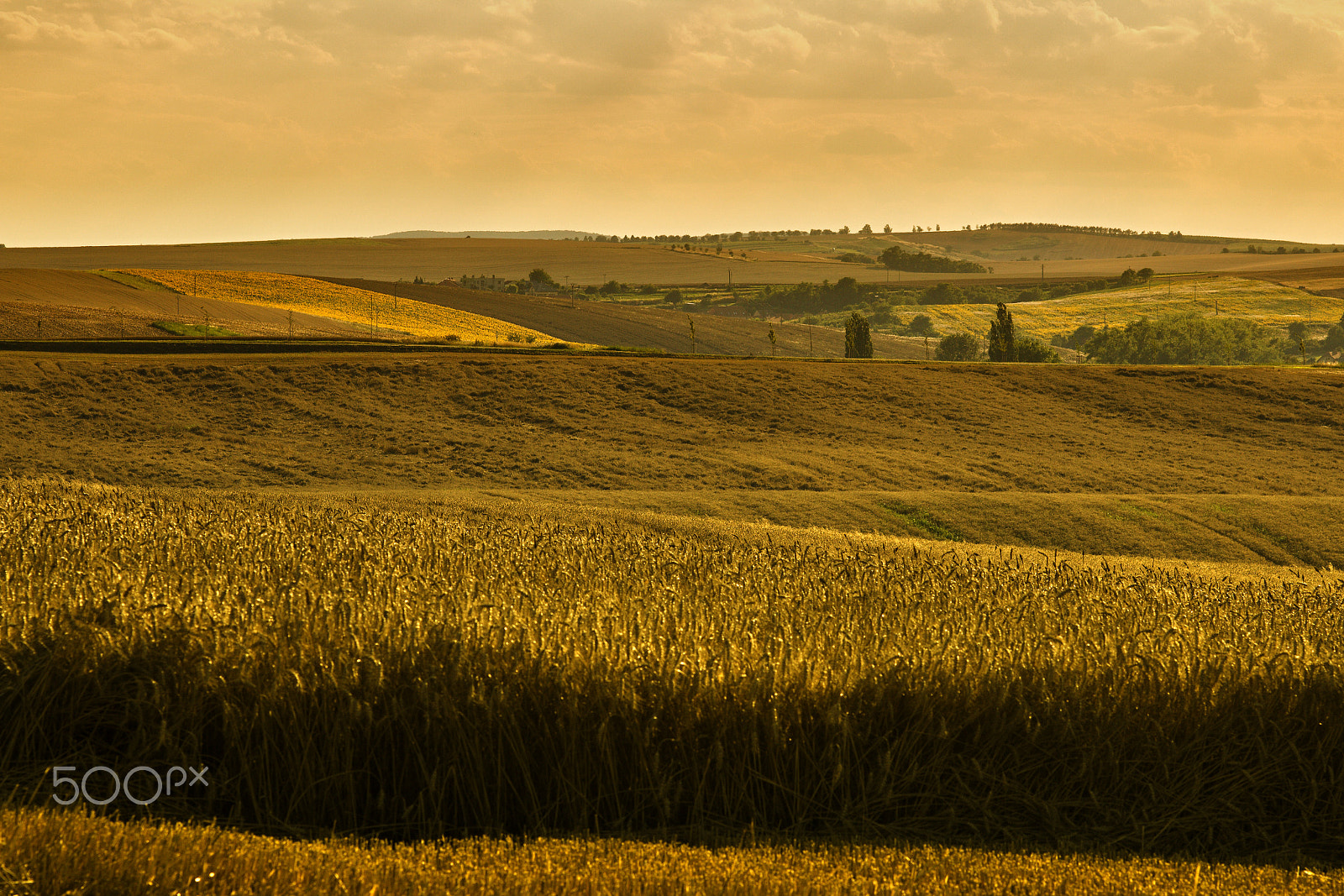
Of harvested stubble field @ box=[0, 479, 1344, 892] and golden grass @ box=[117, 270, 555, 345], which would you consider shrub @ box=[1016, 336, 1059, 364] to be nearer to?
golden grass @ box=[117, 270, 555, 345]

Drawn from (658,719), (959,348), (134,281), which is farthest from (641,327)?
(658,719)

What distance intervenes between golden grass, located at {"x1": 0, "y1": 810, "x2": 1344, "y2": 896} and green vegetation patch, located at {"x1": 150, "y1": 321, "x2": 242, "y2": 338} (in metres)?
57.0

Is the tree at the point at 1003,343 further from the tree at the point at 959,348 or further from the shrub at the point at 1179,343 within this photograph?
the shrub at the point at 1179,343

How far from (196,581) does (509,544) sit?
296 centimetres

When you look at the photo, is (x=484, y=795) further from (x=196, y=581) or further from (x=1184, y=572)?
(x=1184, y=572)

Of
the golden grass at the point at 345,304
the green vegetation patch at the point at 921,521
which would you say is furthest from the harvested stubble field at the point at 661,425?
the golden grass at the point at 345,304

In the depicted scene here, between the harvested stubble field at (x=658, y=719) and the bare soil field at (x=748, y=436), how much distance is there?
16.2 meters

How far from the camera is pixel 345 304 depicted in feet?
277

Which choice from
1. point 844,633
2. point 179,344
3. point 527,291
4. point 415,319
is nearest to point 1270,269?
point 527,291

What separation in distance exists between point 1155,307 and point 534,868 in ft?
473

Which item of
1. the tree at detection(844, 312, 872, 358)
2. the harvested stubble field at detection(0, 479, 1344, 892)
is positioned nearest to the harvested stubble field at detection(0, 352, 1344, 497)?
the harvested stubble field at detection(0, 479, 1344, 892)

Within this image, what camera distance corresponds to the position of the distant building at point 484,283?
12438 cm

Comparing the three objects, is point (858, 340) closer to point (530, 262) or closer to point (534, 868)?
point (534, 868)

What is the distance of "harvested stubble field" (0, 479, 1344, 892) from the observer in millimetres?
4781
